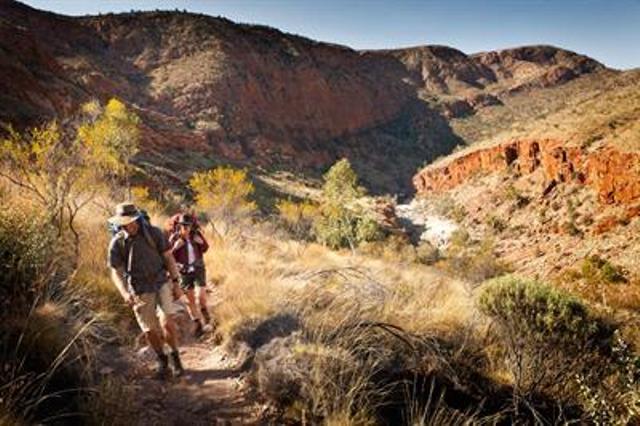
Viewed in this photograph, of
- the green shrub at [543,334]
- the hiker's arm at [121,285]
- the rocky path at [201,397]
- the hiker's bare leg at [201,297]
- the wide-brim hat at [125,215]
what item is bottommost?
the green shrub at [543,334]

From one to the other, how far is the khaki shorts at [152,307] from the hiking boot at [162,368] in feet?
0.94

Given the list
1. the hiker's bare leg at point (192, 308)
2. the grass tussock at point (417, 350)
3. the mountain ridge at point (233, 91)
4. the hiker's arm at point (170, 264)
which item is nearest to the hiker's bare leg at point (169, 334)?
the hiker's arm at point (170, 264)

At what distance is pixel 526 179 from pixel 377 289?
143 ft

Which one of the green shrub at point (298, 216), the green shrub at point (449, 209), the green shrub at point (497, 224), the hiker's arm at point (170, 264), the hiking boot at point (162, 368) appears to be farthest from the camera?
the green shrub at point (449, 209)

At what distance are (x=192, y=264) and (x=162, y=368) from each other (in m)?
1.82

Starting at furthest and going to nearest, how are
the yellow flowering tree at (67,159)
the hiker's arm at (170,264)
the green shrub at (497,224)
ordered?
1. the green shrub at (497,224)
2. the yellow flowering tree at (67,159)
3. the hiker's arm at (170,264)

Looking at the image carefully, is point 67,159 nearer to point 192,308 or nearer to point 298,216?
point 192,308

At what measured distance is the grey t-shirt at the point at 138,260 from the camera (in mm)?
4488

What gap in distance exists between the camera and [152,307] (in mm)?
4598

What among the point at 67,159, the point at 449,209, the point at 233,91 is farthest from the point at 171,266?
the point at 233,91

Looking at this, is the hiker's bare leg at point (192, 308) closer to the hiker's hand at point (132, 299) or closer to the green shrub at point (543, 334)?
the hiker's hand at point (132, 299)

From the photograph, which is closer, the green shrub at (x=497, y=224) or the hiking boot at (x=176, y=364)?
the hiking boot at (x=176, y=364)

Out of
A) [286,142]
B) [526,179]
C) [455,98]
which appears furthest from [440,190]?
[455,98]

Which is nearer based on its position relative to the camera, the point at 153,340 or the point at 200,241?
the point at 153,340
